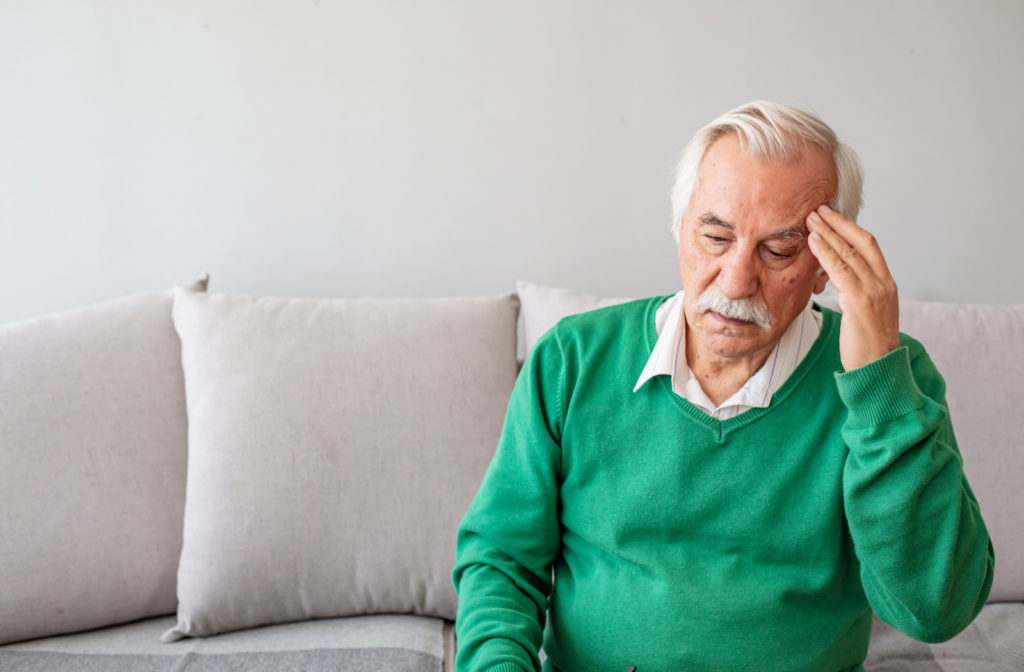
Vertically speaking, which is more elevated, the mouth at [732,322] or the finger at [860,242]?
the finger at [860,242]

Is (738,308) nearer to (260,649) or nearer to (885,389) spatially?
(885,389)

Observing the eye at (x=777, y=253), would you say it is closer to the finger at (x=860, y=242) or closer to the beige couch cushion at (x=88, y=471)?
the finger at (x=860, y=242)

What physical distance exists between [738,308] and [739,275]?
0.05 m

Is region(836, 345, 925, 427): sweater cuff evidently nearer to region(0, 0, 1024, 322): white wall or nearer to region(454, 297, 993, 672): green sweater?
region(454, 297, 993, 672): green sweater

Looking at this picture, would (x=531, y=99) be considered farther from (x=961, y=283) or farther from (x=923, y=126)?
(x=961, y=283)

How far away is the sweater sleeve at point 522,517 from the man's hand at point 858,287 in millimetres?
376

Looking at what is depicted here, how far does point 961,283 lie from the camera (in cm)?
220

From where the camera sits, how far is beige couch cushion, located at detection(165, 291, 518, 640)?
1.55m

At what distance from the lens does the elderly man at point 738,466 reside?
1.05 m

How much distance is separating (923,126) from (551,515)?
4.99 feet

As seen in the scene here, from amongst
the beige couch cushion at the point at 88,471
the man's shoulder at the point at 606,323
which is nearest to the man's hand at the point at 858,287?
the man's shoulder at the point at 606,323

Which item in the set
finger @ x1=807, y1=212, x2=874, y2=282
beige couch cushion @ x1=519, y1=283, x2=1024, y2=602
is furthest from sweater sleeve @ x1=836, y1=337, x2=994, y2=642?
beige couch cushion @ x1=519, y1=283, x2=1024, y2=602

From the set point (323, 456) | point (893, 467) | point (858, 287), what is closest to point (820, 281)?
point (858, 287)

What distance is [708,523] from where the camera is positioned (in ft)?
3.78
